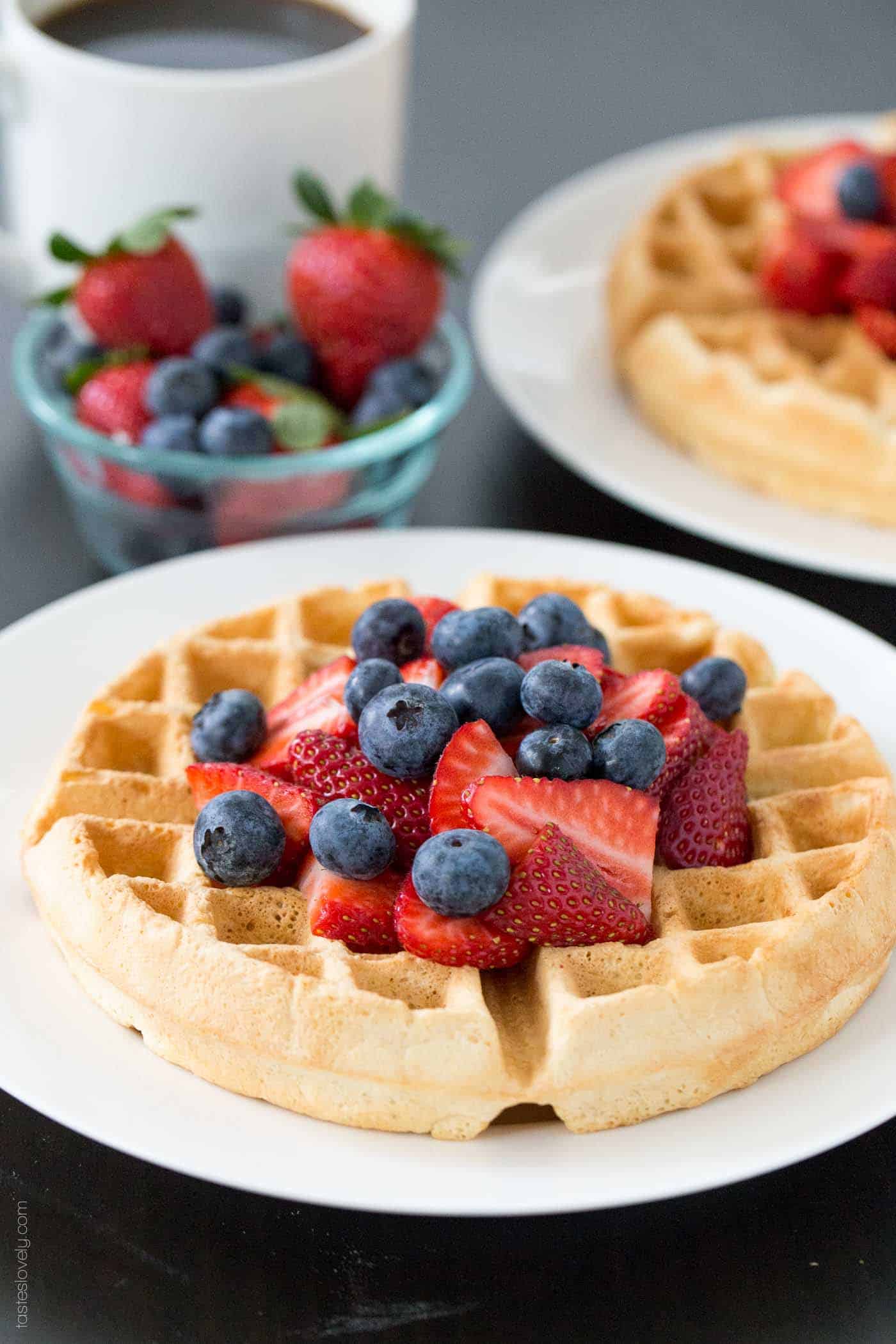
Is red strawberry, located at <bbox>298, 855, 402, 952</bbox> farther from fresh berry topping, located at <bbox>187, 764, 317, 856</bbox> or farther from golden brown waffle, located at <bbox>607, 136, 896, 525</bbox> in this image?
golden brown waffle, located at <bbox>607, 136, 896, 525</bbox>

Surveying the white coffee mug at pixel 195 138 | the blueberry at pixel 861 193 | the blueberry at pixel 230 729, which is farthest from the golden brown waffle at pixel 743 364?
the blueberry at pixel 230 729

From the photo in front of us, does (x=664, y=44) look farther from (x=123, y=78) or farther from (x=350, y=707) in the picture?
(x=350, y=707)

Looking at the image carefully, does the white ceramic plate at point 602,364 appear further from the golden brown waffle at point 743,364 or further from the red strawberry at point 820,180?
the red strawberry at point 820,180

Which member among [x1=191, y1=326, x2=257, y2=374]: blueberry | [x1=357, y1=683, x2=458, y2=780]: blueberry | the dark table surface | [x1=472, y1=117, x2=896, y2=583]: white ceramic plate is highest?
[x1=357, y1=683, x2=458, y2=780]: blueberry

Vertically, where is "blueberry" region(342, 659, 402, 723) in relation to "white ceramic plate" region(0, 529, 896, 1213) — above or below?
above

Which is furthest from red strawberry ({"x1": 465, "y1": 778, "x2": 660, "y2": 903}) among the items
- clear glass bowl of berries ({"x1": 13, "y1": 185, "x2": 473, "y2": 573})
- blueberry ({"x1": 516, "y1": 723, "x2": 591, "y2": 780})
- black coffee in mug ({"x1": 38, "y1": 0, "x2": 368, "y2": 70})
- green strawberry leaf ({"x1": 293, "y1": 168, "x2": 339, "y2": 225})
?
black coffee in mug ({"x1": 38, "y1": 0, "x2": 368, "y2": 70})

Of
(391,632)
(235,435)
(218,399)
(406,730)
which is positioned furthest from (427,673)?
(218,399)
